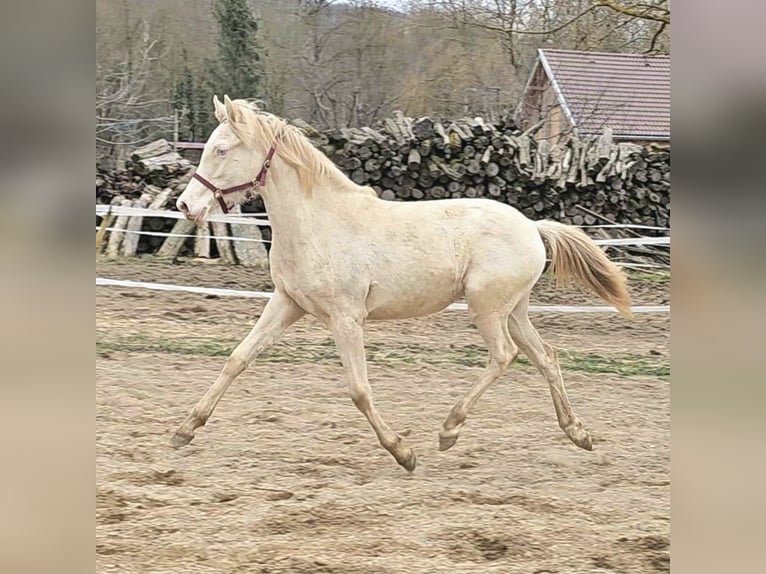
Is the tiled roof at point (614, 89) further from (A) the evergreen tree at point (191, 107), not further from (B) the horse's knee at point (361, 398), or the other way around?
(B) the horse's knee at point (361, 398)

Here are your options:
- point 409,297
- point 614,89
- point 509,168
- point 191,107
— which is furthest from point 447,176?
point 191,107

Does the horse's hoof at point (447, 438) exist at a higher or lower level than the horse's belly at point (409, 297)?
lower

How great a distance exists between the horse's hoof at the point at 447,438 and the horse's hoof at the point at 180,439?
3.38 feet

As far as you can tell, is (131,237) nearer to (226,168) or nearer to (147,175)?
(147,175)

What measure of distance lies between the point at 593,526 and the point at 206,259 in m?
2.17

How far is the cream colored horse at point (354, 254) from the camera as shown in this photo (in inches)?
112

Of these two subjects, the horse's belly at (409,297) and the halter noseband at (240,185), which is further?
the horse's belly at (409,297)

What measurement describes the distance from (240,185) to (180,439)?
3.53ft

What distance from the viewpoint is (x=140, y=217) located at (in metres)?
3.62

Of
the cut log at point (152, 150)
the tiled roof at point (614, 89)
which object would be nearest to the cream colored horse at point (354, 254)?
the cut log at point (152, 150)

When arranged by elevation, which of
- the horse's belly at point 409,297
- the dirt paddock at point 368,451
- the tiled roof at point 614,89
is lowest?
the dirt paddock at point 368,451

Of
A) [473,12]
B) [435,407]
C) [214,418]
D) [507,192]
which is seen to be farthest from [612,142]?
[214,418]
